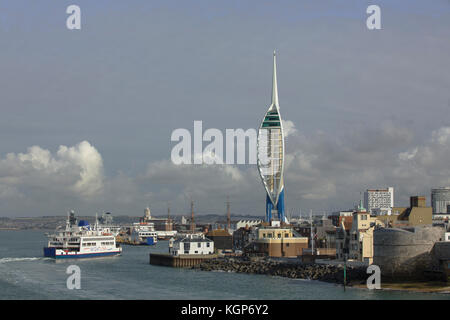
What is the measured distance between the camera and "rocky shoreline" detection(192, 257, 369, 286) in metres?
58.6

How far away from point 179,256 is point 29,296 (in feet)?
114

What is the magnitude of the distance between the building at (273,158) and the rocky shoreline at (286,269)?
245 ft

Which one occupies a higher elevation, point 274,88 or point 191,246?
point 274,88

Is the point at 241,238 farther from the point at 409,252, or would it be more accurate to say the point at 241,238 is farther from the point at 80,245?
the point at 409,252

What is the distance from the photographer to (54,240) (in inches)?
4077

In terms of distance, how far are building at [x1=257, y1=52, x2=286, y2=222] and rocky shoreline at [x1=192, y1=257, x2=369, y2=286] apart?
7477cm

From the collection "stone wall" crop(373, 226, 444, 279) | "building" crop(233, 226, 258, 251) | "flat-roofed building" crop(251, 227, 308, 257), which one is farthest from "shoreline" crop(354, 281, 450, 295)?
"building" crop(233, 226, 258, 251)

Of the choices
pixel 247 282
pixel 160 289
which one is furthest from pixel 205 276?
pixel 160 289

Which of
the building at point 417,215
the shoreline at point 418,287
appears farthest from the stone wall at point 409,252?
the building at point 417,215

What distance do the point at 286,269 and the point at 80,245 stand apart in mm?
41900

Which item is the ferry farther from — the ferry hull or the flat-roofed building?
the flat-roofed building

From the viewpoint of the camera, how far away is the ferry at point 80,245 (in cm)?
9788

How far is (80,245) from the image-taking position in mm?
100188

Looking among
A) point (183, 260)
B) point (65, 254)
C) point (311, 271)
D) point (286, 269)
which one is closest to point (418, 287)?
point (311, 271)
